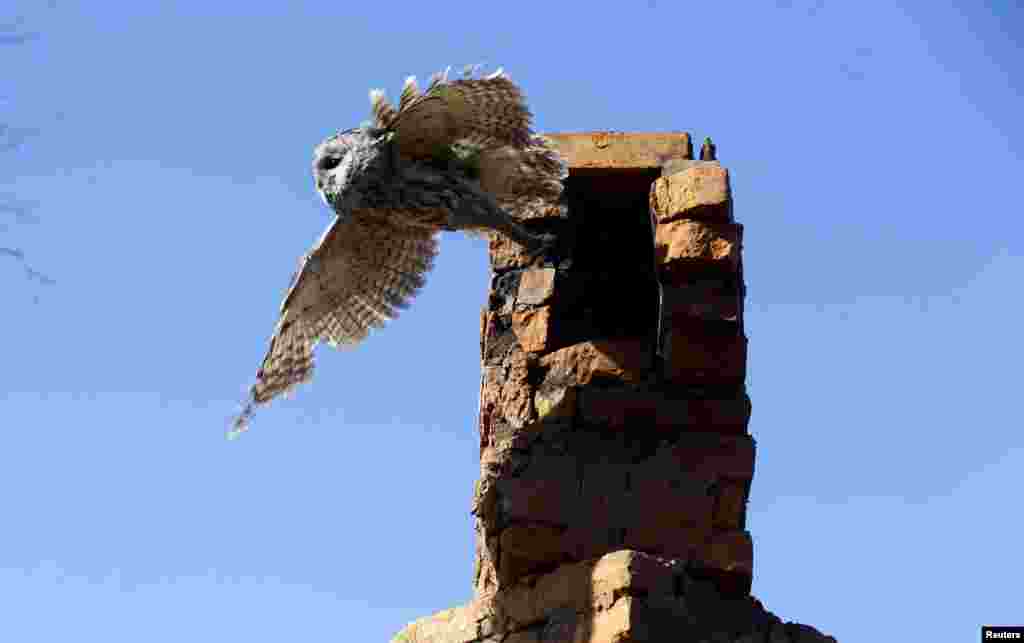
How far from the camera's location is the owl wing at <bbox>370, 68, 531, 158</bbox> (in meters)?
7.81

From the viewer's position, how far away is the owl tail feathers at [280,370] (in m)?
8.17

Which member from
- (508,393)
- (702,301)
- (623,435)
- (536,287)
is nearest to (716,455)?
(623,435)

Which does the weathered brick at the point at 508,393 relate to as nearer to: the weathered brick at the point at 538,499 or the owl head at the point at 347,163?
the weathered brick at the point at 538,499

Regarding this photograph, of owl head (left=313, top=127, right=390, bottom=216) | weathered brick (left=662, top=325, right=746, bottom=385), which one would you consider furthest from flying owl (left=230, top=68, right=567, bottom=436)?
weathered brick (left=662, top=325, right=746, bottom=385)

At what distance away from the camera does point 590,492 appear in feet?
23.6

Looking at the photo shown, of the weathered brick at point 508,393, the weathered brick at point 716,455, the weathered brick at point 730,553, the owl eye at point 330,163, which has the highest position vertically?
the owl eye at point 330,163

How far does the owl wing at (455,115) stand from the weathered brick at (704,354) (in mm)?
1034

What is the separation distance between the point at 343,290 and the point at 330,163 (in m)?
0.57

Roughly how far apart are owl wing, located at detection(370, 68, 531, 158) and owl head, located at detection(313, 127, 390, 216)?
0.09m

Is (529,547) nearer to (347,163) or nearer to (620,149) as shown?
(620,149)

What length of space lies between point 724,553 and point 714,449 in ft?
1.26

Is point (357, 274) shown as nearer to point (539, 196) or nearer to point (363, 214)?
point (363, 214)

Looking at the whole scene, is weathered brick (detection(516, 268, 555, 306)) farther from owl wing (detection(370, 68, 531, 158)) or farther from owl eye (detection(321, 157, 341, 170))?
owl eye (detection(321, 157, 341, 170))

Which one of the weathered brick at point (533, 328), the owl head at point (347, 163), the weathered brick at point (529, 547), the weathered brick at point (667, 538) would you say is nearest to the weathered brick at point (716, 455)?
the weathered brick at point (667, 538)
